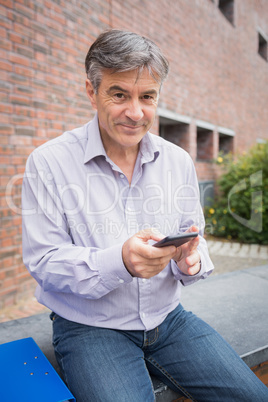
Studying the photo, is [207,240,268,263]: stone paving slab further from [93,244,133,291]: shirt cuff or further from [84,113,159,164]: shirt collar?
[93,244,133,291]: shirt cuff

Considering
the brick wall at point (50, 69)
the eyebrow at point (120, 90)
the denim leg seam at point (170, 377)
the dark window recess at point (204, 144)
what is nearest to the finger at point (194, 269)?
the denim leg seam at point (170, 377)

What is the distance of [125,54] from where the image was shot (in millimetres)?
1386

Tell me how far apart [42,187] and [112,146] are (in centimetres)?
43

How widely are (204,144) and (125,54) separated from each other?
7.71 meters

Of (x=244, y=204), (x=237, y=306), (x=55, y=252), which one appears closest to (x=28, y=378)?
(x=55, y=252)

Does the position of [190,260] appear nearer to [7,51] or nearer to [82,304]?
[82,304]

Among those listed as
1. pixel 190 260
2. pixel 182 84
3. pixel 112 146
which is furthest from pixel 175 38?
pixel 190 260

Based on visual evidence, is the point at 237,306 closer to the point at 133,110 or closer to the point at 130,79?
the point at 133,110

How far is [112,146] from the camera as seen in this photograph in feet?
5.50

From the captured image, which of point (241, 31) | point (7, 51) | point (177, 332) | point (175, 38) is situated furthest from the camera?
point (241, 31)

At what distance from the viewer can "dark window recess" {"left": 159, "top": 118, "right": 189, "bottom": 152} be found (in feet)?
24.7

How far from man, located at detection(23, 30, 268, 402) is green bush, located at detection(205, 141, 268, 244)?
5.39 metres

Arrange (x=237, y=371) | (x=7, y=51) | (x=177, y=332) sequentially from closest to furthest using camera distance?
(x=237, y=371), (x=177, y=332), (x=7, y=51)

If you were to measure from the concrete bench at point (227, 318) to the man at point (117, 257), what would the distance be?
0.24 meters
